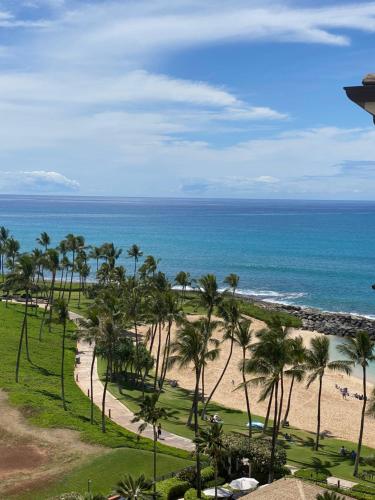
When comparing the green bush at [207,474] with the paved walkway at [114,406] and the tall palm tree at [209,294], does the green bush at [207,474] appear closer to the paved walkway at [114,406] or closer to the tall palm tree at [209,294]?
the paved walkway at [114,406]

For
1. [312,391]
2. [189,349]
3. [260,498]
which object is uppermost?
[189,349]

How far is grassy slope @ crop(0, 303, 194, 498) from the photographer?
4112 centimetres

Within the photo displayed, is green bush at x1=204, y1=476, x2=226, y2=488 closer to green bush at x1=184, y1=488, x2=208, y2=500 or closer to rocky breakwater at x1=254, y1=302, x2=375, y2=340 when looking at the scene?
green bush at x1=184, y1=488, x2=208, y2=500

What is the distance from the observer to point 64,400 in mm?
49500

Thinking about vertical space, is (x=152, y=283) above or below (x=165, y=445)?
above

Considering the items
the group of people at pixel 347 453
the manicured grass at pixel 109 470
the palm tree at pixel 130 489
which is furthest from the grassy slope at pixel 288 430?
the palm tree at pixel 130 489

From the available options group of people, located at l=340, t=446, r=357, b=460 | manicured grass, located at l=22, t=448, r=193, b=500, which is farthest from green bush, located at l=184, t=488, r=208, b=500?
group of people, located at l=340, t=446, r=357, b=460

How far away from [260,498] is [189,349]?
46.4 feet

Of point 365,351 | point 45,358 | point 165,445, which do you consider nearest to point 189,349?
point 165,445

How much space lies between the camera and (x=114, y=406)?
52.2 metres

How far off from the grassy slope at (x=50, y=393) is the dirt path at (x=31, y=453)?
3.72ft

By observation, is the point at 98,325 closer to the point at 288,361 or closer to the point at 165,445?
the point at 165,445

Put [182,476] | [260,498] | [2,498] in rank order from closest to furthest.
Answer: [260,498] → [2,498] → [182,476]

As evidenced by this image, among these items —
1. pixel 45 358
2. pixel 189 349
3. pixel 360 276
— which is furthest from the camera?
pixel 360 276
